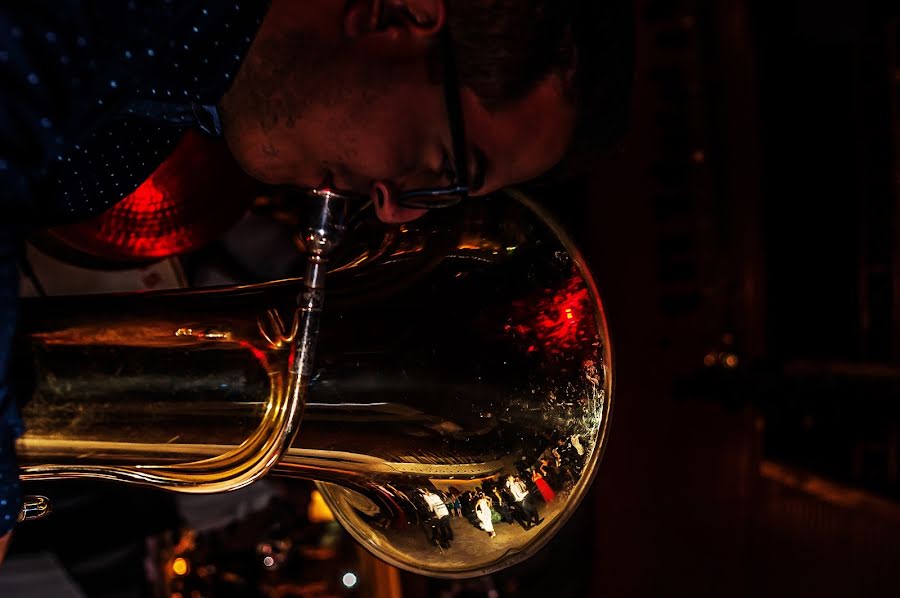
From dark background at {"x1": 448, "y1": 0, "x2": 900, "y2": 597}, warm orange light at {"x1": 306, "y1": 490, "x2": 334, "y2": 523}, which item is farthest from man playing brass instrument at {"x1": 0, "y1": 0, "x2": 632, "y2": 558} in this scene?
dark background at {"x1": 448, "y1": 0, "x2": 900, "y2": 597}

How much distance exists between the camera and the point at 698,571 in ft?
8.31

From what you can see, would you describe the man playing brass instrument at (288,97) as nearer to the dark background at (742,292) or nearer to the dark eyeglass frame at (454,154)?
the dark eyeglass frame at (454,154)

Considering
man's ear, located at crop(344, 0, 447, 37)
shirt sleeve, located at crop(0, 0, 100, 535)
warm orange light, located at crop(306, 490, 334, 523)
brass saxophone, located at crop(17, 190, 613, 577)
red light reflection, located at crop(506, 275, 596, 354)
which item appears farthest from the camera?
warm orange light, located at crop(306, 490, 334, 523)

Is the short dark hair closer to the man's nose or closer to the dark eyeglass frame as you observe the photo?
the dark eyeglass frame

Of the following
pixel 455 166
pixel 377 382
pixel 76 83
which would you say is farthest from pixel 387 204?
pixel 76 83

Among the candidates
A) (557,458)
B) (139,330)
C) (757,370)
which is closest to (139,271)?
(139,330)

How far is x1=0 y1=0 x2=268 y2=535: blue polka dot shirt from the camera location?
0.59 m

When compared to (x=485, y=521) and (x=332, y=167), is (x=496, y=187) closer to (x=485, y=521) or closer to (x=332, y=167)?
(x=332, y=167)

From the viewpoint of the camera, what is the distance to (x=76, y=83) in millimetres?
635

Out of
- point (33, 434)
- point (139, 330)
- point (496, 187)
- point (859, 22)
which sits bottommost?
point (33, 434)

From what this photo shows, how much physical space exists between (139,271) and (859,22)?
2.48 metres

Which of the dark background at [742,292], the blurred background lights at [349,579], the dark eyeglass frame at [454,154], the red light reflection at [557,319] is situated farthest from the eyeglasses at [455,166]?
the dark background at [742,292]

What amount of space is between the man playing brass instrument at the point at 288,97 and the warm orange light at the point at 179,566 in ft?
3.96

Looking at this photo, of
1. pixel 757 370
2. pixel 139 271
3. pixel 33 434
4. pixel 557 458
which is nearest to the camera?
pixel 33 434
